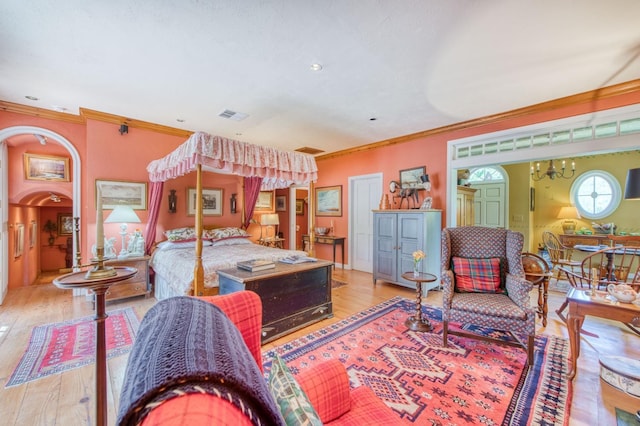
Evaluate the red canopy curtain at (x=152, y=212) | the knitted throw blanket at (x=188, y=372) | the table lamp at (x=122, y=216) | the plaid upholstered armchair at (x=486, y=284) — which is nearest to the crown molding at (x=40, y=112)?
the red canopy curtain at (x=152, y=212)

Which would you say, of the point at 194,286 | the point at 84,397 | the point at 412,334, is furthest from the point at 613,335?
the point at 84,397

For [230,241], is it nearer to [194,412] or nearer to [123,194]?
[123,194]

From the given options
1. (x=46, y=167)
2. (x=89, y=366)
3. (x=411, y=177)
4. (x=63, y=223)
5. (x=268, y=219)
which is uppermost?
(x=46, y=167)

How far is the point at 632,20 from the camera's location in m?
2.20

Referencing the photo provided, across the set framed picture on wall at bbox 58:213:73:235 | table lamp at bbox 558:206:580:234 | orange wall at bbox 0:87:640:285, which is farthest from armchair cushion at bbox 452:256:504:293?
framed picture on wall at bbox 58:213:73:235

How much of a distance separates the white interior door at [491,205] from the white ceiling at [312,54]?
3838 mm

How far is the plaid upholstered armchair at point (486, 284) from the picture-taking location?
98.3 inches

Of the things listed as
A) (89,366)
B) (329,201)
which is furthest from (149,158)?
(329,201)

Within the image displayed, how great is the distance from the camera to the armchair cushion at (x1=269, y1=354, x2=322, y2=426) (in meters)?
0.76

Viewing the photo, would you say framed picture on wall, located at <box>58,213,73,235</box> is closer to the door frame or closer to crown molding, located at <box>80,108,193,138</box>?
crown molding, located at <box>80,108,193,138</box>

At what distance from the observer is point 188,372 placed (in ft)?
1.58

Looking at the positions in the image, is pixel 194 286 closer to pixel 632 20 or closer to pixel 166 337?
pixel 166 337

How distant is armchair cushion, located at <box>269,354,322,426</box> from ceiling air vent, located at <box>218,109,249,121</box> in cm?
400

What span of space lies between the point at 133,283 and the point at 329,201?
14.4 ft
